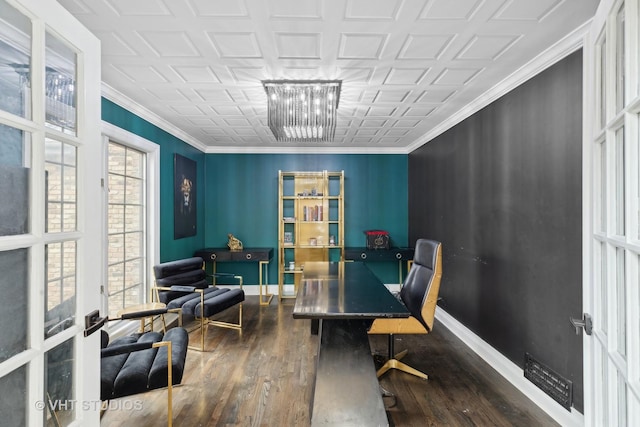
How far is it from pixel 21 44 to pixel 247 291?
15.2ft

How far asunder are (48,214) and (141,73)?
6.27 feet

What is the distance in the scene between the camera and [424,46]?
2.12 meters

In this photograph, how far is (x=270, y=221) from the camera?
5.27 m

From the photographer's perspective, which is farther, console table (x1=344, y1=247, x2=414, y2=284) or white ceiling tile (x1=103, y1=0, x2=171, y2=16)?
console table (x1=344, y1=247, x2=414, y2=284)

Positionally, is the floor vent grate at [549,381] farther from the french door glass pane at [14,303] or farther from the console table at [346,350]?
the french door glass pane at [14,303]

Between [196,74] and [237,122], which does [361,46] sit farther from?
[237,122]

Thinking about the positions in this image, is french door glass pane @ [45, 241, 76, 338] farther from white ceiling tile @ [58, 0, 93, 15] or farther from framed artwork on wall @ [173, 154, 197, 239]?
framed artwork on wall @ [173, 154, 197, 239]

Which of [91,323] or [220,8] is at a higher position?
[220,8]

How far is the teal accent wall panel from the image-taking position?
3.03m

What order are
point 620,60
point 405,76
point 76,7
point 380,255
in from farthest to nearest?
point 380,255 → point 405,76 → point 76,7 → point 620,60

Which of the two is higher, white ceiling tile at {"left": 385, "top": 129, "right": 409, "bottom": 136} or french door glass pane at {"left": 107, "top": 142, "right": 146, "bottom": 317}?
white ceiling tile at {"left": 385, "top": 129, "right": 409, "bottom": 136}

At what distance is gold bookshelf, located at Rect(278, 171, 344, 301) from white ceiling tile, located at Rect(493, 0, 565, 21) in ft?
11.0

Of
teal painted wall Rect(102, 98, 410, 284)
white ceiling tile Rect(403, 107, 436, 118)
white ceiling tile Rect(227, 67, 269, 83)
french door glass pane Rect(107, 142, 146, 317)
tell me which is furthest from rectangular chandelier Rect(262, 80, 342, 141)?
teal painted wall Rect(102, 98, 410, 284)

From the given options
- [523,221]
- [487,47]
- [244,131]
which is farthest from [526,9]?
[244,131]
